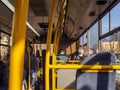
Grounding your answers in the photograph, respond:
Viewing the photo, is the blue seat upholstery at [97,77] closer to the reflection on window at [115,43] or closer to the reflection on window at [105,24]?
the reflection on window at [115,43]

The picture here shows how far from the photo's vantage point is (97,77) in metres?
2.27

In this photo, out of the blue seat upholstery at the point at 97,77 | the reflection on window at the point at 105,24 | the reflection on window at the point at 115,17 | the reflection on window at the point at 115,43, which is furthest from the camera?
the reflection on window at the point at 105,24

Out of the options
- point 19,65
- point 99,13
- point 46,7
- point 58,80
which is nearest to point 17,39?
point 19,65

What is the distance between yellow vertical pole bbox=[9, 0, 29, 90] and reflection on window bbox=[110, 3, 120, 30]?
4.87 m

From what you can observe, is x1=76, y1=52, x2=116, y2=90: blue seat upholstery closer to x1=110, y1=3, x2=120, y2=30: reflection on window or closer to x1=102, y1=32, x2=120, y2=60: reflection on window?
x1=102, y1=32, x2=120, y2=60: reflection on window

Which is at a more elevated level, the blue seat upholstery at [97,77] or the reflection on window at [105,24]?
the reflection on window at [105,24]

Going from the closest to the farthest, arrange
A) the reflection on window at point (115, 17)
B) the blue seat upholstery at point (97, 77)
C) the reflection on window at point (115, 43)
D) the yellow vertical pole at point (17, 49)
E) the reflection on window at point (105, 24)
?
the yellow vertical pole at point (17, 49) → the blue seat upholstery at point (97, 77) → the reflection on window at point (115, 43) → the reflection on window at point (115, 17) → the reflection on window at point (105, 24)

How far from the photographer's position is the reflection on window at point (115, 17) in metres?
5.80

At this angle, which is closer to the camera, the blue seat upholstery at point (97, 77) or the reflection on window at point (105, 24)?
the blue seat upholstery at point (97, 77)

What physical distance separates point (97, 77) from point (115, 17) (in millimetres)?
4034

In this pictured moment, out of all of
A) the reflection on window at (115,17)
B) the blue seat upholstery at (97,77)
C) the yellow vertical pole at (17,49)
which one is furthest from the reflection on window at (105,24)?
the yellow vertical pole at (17,49)

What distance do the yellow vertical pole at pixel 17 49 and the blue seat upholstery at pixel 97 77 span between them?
138cm

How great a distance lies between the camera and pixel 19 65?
87 cm

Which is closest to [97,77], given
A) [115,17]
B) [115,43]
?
[115,43]
